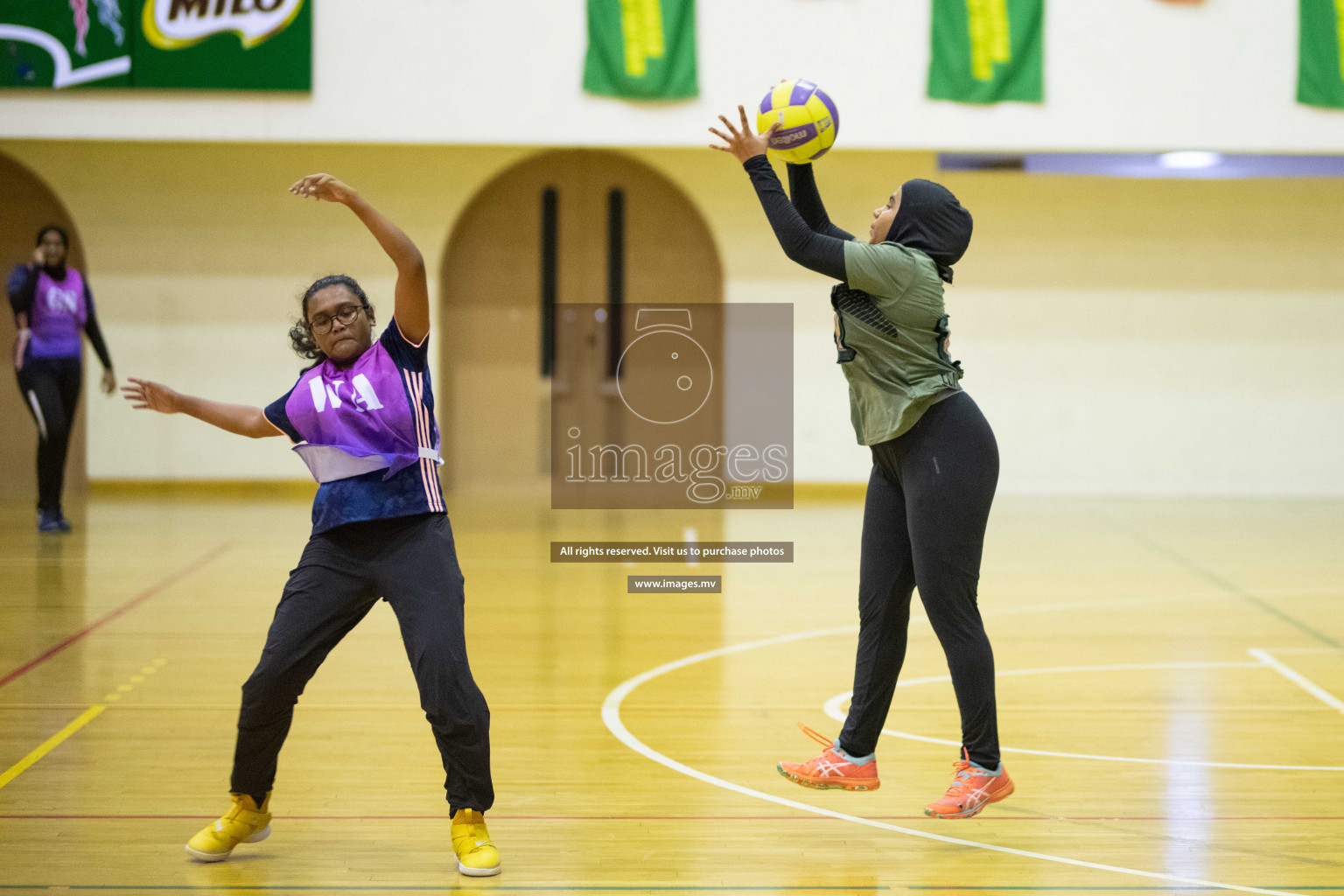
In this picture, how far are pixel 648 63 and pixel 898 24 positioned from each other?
1965 mm

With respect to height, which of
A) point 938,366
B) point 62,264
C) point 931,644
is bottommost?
point 931,644

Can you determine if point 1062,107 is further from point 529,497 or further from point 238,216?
point 238,216

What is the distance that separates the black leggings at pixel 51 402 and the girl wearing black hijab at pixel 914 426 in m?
6.37

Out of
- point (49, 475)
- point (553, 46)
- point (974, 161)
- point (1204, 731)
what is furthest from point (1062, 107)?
point (49, 475)

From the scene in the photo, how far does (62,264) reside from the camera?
8.02 meters

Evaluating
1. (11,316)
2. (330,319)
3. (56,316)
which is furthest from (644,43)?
(330,319)

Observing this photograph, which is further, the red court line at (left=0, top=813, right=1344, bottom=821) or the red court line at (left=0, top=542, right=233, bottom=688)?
the red court line at (left=0, top=542, right=233, bottom=688)

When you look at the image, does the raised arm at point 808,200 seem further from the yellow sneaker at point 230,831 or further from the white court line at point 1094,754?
the yellow sneaker at point 230,831

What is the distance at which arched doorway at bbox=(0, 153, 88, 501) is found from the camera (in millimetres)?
10859

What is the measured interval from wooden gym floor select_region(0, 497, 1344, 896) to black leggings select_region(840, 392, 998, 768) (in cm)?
36

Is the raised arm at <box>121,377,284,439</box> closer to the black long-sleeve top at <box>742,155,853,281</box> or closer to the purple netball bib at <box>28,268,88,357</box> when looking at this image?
the black long-sleeve top at <box>742,155,853,281</box>

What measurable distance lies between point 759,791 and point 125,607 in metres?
3.79

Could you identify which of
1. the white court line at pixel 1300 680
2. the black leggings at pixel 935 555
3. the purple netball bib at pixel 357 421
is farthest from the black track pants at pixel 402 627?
the white court line at pixel 1300 680

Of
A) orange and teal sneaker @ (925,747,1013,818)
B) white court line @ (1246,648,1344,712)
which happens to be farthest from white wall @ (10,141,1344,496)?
orange and teal sneaker @ (925,747,1013,818)
